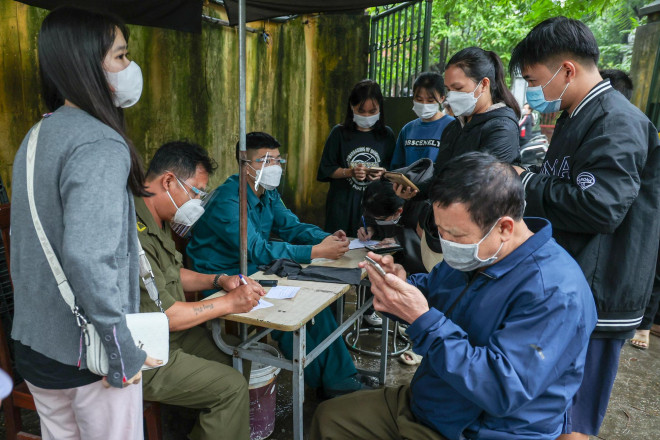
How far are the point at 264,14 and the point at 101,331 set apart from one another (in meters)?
3.35

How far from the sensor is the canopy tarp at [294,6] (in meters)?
3.38

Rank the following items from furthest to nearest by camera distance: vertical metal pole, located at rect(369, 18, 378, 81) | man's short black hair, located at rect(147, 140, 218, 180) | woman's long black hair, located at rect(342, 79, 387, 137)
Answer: vertical metal pole, located at rect(369, 18, 378, 81)
woman's long black hair, located at rect(342, 79, 387, 137)
man's short black hair, located at rect(147, 140, 218, 180)

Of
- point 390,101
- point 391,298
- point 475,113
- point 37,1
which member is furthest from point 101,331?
point 390,101

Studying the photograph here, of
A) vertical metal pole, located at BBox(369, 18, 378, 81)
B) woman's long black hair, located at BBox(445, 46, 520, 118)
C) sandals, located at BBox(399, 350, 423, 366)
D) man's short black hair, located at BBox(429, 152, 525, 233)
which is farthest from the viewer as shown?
vertical metal pole, located at BBox(369, 18, 378, 81)

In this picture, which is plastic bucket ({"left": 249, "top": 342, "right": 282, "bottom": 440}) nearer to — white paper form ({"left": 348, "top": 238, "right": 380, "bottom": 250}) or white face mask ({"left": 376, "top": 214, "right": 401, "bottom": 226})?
white paper form ({"left": 348, "top": 238, "right": 380, "bottom": 250})

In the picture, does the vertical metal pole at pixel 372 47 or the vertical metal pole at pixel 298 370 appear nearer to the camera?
the vertical metal pole at pixel 298 370

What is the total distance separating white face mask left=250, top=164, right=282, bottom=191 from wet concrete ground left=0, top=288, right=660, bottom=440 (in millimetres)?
1420

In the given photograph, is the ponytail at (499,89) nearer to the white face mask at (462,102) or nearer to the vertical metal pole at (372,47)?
the white face mask at (462,102)

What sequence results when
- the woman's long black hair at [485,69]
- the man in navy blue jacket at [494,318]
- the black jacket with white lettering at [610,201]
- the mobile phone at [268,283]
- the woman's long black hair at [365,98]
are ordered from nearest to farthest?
the man in navy blue jacket at [494,318] < the black jacket with white lettering at [610,201] < the mobile phone at [268,283] < the woman's long black hair at [485,69] < the woman's long black hair at [365,98]

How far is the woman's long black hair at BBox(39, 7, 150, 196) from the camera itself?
4.24 ft

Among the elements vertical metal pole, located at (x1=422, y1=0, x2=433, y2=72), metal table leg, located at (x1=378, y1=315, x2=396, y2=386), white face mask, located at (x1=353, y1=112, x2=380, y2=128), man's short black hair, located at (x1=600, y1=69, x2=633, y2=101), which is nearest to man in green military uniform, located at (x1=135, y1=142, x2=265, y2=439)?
metal table leg, located at (x1=378, y1=315, x2=396, y2=386)

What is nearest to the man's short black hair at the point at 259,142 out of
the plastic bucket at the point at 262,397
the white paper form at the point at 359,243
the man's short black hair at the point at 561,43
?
the white paper form at the point at 359,243

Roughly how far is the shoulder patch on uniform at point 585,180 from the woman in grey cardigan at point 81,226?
1580mm

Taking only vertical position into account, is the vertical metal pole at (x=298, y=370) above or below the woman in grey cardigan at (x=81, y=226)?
below
